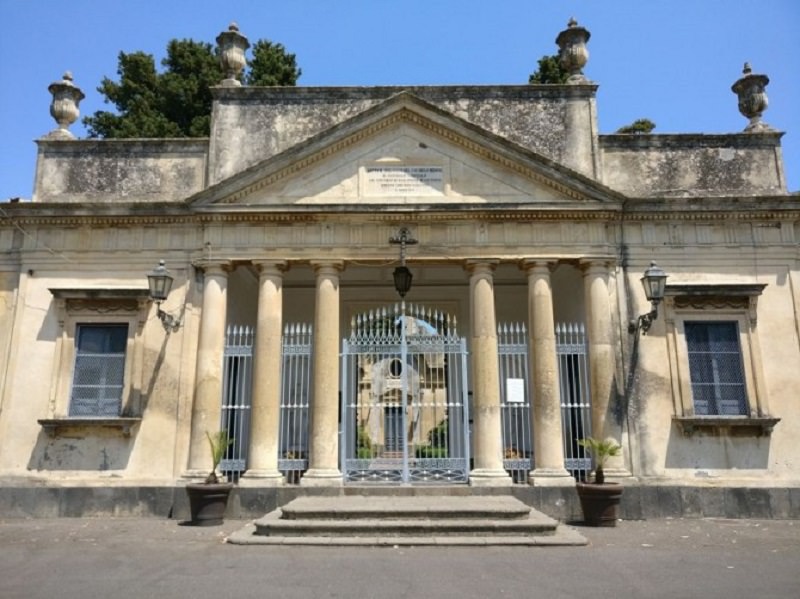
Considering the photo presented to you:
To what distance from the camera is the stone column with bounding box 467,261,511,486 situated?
1056 cm

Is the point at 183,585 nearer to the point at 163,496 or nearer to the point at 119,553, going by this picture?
the point at 119,553

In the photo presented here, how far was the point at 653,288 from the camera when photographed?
1040cm

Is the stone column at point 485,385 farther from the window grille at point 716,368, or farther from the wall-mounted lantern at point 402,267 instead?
the window grille at point 716,368

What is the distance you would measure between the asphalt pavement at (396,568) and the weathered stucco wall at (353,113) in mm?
6727

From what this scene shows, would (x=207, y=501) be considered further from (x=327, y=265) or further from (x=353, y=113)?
(x=353, y=113)

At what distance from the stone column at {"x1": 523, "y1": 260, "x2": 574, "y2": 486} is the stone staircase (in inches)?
71.7

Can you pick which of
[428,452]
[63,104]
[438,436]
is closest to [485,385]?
[438,436]

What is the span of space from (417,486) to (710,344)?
18.8 feet

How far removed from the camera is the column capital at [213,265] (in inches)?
445

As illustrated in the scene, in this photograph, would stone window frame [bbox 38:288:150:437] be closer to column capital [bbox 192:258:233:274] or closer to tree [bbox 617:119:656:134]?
column capital [bbox 192:258:233:274]

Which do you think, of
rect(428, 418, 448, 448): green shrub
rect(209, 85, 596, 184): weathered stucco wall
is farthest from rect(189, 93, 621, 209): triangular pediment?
rect(428, 418, 448, 448): green shrub

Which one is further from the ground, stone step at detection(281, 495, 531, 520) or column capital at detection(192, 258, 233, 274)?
column capital at detection(192, 258, 233, 274)

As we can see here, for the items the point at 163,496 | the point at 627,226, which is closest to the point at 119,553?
the point at 163,496

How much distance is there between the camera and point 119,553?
7.46m
